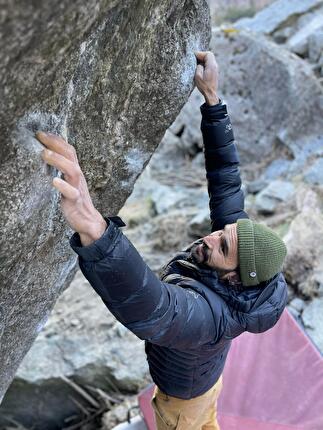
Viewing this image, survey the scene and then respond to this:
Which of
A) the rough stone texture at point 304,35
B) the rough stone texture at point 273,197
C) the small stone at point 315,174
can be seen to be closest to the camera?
the rough stone texture at point 273,197

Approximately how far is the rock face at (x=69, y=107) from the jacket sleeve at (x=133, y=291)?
45cm

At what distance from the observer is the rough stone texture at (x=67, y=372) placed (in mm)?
5754

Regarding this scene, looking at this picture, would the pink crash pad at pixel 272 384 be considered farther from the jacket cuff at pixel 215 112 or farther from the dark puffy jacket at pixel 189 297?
the jacket cuff at pixel 215 112

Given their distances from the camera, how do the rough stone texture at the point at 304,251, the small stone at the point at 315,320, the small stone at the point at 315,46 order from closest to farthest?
the small stone at the point at 315,320
the rough stone texture at the point at 304,251
the small stone at the point at 315,46

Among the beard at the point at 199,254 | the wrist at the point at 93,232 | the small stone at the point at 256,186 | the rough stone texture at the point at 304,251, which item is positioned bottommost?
the small stone at the point at 256,186

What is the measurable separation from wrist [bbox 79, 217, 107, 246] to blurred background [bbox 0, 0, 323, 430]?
3.59 meters

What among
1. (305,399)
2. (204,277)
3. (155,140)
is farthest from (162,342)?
(305,399)

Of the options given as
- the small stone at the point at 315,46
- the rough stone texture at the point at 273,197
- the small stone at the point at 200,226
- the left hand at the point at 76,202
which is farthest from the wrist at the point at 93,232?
the small stone at the point at 315,46

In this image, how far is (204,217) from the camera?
25.8 ft

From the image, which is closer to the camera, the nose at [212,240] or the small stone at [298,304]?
the nose at [212,240]

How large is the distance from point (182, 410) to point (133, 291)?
147cm

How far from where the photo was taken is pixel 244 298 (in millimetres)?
2629

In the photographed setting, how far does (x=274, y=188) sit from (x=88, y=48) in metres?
6.05

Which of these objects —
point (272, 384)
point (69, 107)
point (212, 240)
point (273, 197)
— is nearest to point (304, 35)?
point (273, 197)
